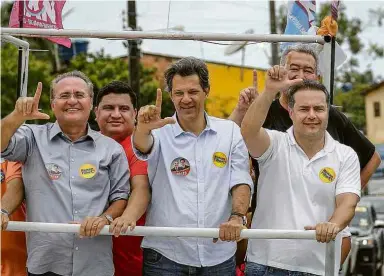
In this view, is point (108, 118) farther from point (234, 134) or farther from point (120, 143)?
point (234, 134)

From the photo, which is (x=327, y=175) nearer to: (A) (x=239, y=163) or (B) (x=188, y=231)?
(A) (x=239, y=163)

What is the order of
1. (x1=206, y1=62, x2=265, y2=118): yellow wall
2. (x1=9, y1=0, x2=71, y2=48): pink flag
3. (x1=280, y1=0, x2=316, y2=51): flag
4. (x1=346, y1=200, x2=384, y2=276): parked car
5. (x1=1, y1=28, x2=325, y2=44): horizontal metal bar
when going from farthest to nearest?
1. (x1=206, y1=62, x2=265, y2=118): yellow wall
2. (x1=346, y1=200, x2=384, y2=276): parked car
3. (x1=280, y1=0, x2=316, y2=51): flag
4. (x1=9, y1=0, x2=71, y2=48): pink flag
5. (x1=1, y1=28, x2=325, y2=44): horizontal metal bar

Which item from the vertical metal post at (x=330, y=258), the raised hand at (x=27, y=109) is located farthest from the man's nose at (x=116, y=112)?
the vertical metal post at (x=330, y=258)

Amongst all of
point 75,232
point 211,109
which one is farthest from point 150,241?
point 211,109

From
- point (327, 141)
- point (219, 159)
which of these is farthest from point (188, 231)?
point (327, 141)

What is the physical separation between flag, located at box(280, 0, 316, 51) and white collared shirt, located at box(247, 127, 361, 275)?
5.87ft

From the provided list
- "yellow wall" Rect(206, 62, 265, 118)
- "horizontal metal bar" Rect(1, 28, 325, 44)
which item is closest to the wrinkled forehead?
"horizontal metal bar" Rect(1, 28, 325, 44)

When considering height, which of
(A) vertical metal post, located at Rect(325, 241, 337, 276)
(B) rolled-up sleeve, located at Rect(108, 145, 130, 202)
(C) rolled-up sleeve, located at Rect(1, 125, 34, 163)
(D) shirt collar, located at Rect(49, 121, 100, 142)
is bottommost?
(A) vertical metal post, located at Rect(325, 241, 337, 276)

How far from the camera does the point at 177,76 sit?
3900 mm

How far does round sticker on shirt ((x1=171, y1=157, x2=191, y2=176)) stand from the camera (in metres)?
3.86

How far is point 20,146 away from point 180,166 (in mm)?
836

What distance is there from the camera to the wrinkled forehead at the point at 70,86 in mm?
3996

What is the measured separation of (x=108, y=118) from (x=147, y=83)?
18021 millimetres

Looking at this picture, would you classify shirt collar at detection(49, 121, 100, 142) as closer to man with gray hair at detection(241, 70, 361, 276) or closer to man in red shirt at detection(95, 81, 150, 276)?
man in red shirt at detection(95, 81, 150, 276)
